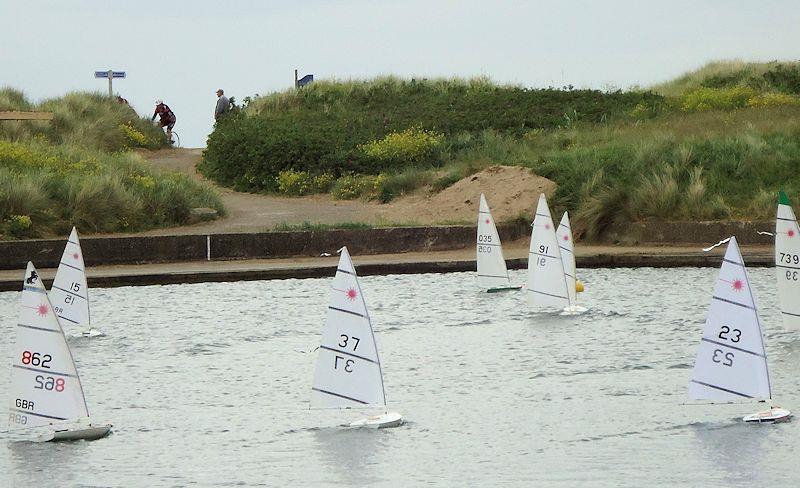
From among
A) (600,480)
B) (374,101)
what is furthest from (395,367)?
(374,101)

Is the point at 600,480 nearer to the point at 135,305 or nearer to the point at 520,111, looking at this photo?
the point at 135,305

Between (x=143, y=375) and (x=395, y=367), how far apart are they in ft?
9.67

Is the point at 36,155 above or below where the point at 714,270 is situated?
above

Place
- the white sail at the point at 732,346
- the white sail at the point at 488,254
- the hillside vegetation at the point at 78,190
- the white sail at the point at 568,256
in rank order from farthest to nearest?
the hillside vegetation at the point at 78,190
the white sail at the point at 488,254
the white sail at the point at 568,256
the white sail at the point at 732,346

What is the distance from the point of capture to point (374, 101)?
48.2 m

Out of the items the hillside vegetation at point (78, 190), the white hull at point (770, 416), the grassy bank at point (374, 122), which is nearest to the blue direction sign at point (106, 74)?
the grassy bank at point (374, 122)

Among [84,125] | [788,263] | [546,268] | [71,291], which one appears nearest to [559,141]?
[84,125]

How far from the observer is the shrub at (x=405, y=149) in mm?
39094

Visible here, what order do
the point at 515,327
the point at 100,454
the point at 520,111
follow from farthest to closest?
1. the point at 520,111
2. the point at 515,327
3. the point at 100,454

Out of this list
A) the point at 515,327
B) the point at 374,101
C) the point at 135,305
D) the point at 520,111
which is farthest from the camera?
the point at 374,101

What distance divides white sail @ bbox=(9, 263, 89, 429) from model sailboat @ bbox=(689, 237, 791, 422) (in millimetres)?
5615

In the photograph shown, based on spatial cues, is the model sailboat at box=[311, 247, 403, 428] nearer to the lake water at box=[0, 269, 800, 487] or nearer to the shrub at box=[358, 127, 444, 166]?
the lake water at box=[0, 269, 800, 487]

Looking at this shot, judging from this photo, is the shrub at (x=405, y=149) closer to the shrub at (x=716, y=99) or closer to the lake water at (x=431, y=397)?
the shrub at (x=716, y=99)

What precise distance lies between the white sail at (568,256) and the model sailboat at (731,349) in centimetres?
851
